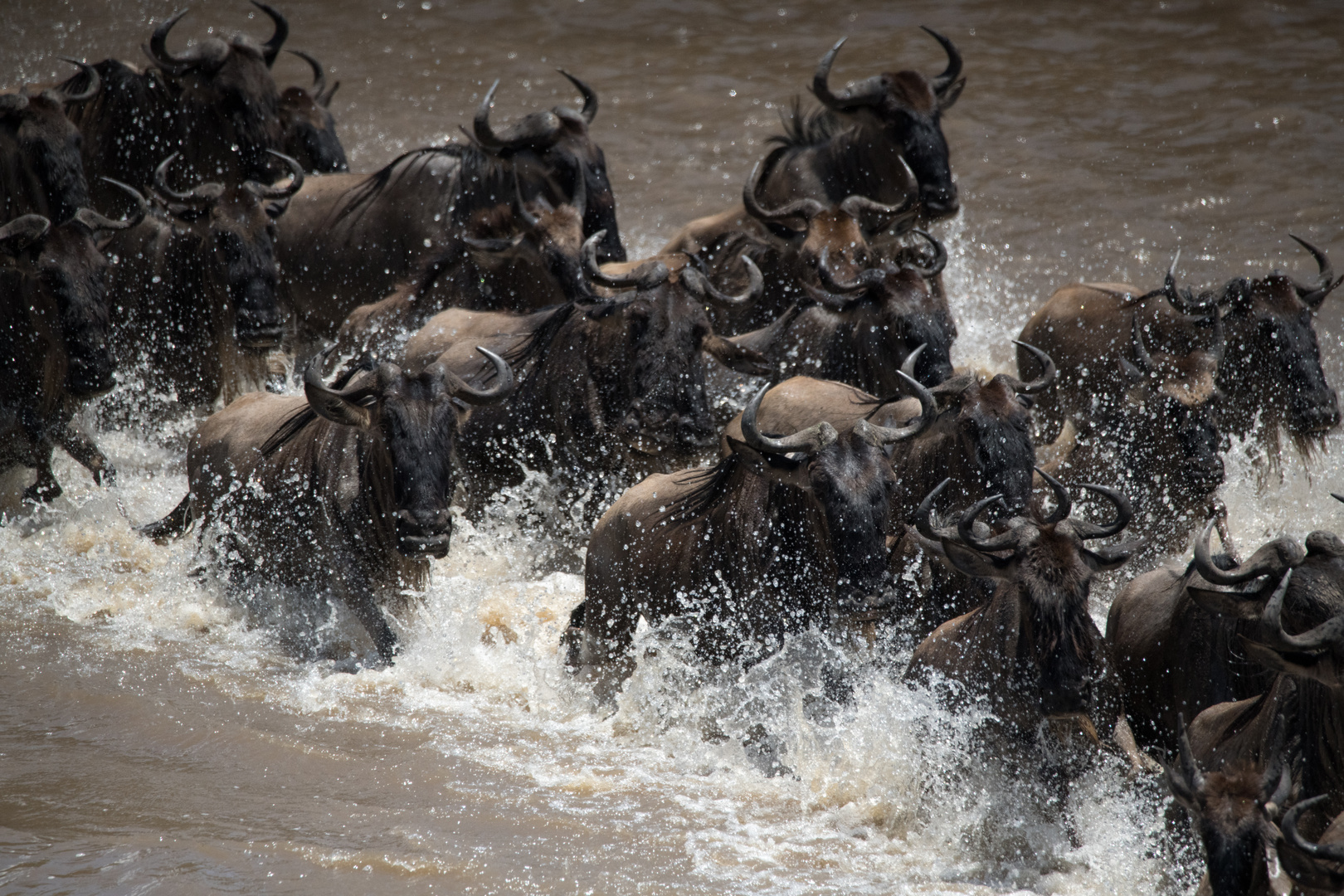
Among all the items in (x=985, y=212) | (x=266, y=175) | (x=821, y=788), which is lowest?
(x=985, y=212)

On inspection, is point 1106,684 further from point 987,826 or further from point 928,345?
point 928,345

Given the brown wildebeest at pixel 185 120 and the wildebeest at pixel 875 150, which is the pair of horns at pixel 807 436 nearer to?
the wildebeest at pixel 875 150

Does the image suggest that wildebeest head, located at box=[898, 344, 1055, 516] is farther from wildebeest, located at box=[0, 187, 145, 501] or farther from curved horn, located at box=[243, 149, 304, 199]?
curved horn, located at box=[243, 149, 304, 199]

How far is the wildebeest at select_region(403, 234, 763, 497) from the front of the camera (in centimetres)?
738

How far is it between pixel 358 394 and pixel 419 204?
3831mm

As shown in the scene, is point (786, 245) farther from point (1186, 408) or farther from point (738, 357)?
point (1186, 408)

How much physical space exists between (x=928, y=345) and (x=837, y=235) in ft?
4.25

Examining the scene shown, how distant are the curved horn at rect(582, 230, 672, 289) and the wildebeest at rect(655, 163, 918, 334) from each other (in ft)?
2.07

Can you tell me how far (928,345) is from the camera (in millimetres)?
7359

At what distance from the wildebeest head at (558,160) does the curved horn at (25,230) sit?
2.88 metres

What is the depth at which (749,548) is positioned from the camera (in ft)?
19.1

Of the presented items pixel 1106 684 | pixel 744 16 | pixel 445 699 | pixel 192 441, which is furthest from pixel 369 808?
pixel 744 16

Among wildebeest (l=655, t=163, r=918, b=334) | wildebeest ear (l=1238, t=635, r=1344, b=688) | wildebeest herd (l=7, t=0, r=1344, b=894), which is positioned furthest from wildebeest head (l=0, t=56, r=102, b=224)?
wildebeest ear (l=1238, t=635, r=1344, b=688)

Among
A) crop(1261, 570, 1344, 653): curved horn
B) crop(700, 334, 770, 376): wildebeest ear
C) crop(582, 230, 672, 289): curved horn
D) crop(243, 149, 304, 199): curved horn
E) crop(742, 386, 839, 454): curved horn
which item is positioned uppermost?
crop(1261, 570, 1344, 653): curved horn
